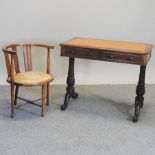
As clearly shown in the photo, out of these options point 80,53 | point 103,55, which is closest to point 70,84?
point 80,53

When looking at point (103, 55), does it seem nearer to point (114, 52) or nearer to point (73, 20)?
point (114, 52)

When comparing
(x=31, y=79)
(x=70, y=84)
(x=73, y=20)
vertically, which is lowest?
(x=70, y=84)

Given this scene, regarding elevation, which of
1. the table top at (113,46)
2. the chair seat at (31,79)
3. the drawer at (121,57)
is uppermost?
the table top at (113,46)

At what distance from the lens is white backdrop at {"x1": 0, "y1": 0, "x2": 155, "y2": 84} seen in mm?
3510

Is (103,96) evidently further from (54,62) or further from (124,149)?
(124,149)

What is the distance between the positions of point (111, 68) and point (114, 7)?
807mm

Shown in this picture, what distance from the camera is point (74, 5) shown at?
139 inches

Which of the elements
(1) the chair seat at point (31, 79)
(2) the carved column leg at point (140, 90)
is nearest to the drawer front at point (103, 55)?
(2) the carved column leg at point (140, 90)

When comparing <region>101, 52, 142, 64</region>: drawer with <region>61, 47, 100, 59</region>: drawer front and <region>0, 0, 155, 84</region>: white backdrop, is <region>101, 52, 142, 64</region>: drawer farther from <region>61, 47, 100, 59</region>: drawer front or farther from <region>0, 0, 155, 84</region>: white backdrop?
<region>0, 0, 155, 84</region>: white backdrop

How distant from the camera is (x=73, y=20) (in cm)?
358

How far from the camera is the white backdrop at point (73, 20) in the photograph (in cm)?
351

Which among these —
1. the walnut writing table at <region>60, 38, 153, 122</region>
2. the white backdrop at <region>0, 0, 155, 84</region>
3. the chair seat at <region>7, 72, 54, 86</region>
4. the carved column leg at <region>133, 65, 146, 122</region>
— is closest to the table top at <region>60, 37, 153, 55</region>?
the walnut writing table at <region>60, 38, 153, 122</region>

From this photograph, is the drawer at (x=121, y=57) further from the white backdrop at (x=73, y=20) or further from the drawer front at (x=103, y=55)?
the white backdrop at (x=73, y=20)

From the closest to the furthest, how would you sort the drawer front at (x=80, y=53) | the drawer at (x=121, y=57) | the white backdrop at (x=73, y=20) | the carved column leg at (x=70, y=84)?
the drawer at (x=121, y=57) → the drawer front at (x=80, y=53) → the carved column leg at (x=70, y=84) → the white backdrop at (x=73, y=20)
